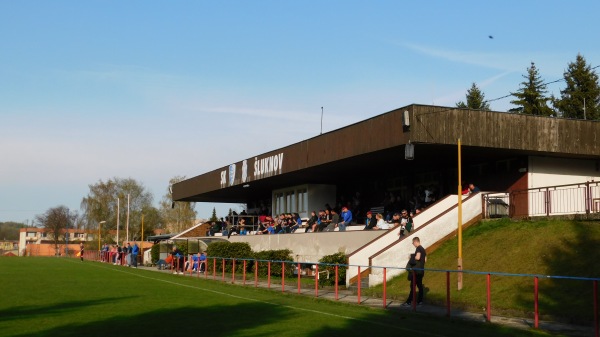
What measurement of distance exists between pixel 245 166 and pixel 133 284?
19323 millimetres

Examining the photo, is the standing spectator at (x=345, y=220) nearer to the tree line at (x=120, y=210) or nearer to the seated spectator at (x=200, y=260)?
the seated spectator at (x=200, y=260)

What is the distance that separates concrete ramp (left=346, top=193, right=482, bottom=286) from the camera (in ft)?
89.1

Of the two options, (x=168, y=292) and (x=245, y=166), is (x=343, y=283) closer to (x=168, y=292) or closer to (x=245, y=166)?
(x=168, y=292)

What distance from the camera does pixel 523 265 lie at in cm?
→ 2233

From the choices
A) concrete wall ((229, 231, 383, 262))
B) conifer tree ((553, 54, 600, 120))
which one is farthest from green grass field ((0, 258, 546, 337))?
conifer tree ((553, 54, 600, 120))

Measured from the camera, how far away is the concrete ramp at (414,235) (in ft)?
89.1

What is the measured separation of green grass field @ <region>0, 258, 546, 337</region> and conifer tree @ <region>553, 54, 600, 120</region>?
168 ft

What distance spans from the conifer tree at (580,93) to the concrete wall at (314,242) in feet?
122

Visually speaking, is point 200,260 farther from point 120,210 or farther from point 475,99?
point 120,210

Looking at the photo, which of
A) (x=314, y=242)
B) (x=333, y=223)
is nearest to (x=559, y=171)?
(x=333, y=223)

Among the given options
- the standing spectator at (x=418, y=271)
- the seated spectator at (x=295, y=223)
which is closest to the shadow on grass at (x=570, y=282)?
the standing spectator at (x=418, y=271)

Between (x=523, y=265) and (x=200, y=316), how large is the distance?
1027 centimetres

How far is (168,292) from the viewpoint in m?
24.4

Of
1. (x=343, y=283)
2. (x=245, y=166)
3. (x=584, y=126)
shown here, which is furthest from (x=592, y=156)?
(x=245, y=166)
